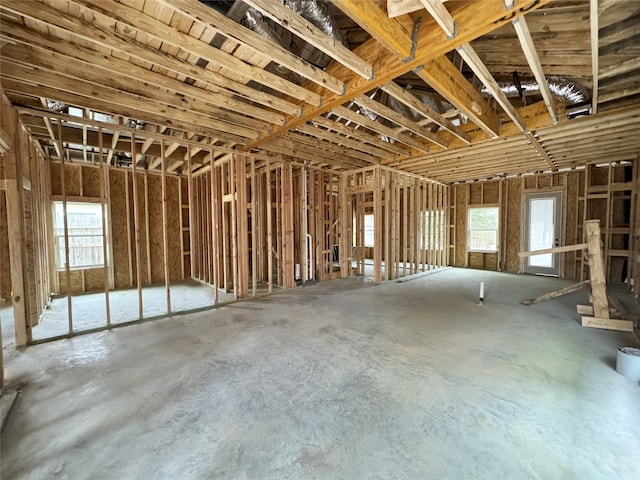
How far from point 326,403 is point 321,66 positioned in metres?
3.38

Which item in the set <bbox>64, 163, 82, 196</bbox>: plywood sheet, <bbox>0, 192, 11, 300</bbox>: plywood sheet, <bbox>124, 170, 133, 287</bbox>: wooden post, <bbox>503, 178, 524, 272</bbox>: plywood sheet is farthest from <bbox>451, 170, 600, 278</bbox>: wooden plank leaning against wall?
<bbox>0, 192, 11, 300</bbox>: plywood sheet

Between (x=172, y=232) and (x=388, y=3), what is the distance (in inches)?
278

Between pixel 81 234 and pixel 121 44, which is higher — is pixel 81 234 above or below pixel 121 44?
below

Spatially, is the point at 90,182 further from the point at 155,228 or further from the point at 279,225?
the point at 279,225

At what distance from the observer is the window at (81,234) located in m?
5.66

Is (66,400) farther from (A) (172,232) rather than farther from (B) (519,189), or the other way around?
(B) (519,189)

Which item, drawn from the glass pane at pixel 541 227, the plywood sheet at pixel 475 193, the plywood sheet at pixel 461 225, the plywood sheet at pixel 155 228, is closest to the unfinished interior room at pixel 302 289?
the plywood sheet at pixel 155 228

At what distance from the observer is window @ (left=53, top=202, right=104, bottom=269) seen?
566 centimetres

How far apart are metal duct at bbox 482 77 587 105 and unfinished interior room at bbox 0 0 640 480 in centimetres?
2

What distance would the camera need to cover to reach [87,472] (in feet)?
4.96

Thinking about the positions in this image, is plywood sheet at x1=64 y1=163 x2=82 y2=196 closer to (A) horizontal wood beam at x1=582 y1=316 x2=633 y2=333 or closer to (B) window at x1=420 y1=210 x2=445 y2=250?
(B) window at x1=420 y1=210 x2=445 y2=250

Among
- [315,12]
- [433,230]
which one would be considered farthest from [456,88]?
[433,230]

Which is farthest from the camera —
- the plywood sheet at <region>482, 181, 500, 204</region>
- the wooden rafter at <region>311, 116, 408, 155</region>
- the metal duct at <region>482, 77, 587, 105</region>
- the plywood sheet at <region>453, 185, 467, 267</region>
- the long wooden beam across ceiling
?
the plywood sheet at <region>453, 185, 467, 267</region>

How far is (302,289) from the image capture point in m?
6.10
